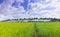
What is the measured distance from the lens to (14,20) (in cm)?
667

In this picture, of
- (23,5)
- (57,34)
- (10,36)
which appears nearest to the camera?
(10,36)

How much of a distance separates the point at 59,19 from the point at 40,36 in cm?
180

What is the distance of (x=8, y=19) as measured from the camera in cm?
660

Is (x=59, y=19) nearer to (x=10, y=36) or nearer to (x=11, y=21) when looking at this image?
(x=11, y=21)

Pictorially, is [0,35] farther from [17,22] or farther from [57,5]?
[57,5]

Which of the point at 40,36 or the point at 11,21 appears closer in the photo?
the point at 40,36

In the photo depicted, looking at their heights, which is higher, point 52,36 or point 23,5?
point 23,5

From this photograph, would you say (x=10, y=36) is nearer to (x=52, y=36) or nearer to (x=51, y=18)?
(x=52, y=36)

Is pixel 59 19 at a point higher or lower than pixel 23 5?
lower

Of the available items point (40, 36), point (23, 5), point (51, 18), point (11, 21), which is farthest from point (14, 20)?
point (40, 36)

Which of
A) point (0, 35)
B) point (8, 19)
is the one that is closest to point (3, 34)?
point (0, 35)

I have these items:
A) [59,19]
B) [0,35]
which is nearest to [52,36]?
[0,35]

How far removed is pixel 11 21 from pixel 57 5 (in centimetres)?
164

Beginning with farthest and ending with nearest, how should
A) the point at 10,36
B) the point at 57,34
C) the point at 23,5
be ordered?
the point at 23,5 < the point at 57,34 < the point at 10,36
